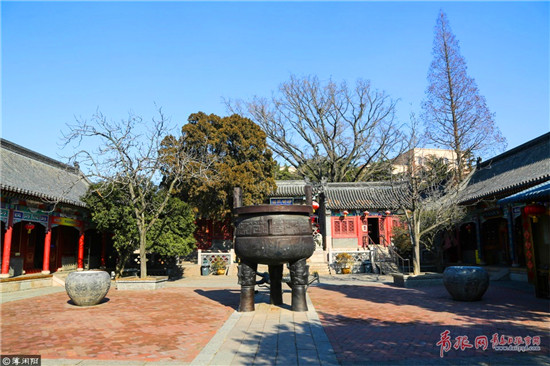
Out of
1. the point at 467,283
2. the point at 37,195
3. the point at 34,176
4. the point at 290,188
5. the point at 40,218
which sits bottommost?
the point at 467,283

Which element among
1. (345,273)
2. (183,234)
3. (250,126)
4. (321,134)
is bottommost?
(345,273)

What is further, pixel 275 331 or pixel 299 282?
pixel 299 282

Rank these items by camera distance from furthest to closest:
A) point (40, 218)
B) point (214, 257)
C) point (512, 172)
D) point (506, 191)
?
point (214, 257), point (512, 172), point (506, 191), point (40, 218)

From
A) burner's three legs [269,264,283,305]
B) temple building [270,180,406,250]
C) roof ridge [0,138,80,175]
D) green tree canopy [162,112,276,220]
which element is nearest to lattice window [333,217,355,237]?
temple building [270,180,406,250]

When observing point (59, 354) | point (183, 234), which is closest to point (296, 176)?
point (183, 234)

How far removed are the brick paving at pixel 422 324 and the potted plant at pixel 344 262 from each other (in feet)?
26.1

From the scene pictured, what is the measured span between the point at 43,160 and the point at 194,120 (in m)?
7.71

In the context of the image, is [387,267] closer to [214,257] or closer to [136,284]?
[214,257]

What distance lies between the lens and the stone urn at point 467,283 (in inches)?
312

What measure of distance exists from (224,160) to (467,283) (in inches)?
563

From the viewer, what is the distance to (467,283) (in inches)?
311

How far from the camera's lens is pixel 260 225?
270 inches

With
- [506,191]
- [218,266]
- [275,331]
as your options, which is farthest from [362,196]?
[275,331]

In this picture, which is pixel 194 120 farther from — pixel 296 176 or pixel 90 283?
pixel 296 176
